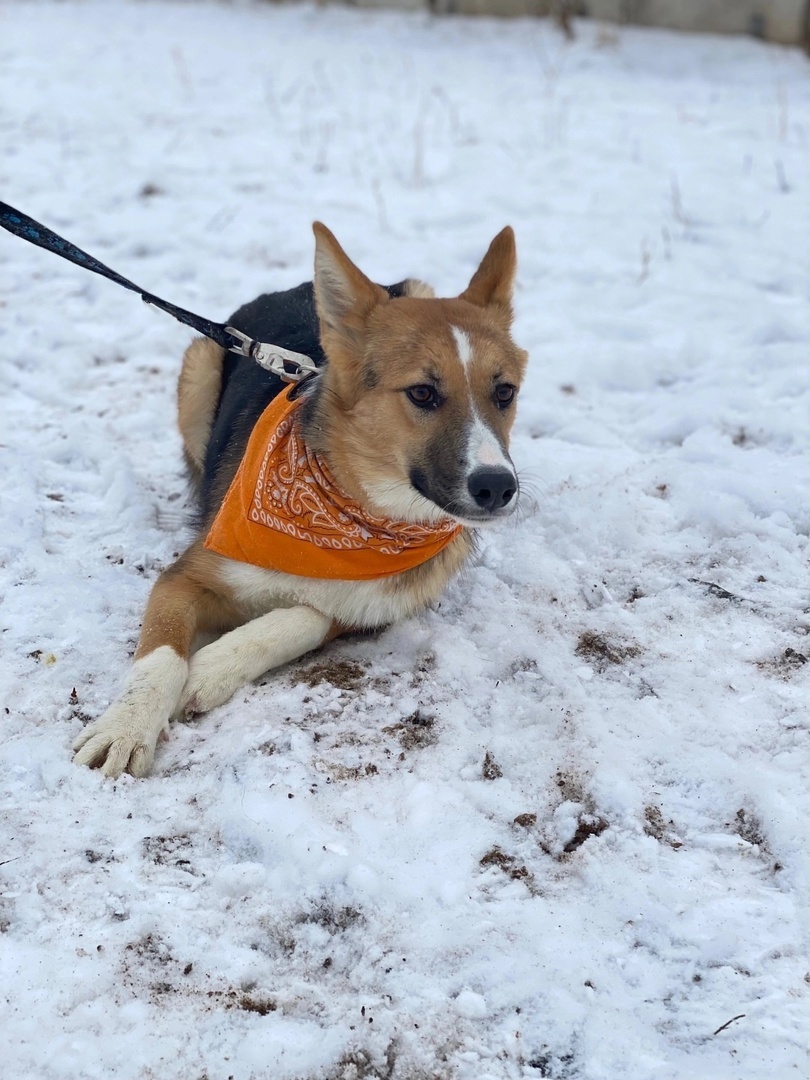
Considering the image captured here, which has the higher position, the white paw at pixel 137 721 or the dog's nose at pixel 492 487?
the dog's nose at pixel 492 487

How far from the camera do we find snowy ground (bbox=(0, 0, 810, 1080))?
207 centimetres

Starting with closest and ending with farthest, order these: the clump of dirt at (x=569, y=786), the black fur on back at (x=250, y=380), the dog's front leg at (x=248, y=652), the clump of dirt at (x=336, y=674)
A: the clump of dirt at (x=569, y=786) → the dog's front leg at (x=248, y=652) → the clump of dirt at (x=336, y=674) → the black fur on back at (x=250, y=380)

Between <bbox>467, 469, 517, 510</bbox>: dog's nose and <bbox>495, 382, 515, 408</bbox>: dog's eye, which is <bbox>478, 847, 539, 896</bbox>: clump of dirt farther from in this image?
<bbox>495, 382, 515, 408</bbox>: dog's eye

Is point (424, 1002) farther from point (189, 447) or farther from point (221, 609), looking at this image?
point (189, 447)

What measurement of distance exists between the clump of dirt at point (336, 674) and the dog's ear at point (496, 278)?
1.40 metres

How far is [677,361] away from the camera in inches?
198

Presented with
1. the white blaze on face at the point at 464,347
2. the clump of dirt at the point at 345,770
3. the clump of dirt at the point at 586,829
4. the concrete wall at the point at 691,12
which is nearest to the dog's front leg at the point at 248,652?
the clump of dirt at the point at 345,770

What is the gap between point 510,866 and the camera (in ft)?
8.04

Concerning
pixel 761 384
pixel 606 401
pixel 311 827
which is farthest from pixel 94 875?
pixel 761 384

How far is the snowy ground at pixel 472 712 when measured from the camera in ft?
6.79

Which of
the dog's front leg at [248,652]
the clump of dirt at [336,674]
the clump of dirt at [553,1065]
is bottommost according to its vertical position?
the clump of dirt at [336,674]

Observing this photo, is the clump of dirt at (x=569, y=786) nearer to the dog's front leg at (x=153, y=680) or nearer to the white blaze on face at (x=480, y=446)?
the white blaze on face at (x=480, y=446)

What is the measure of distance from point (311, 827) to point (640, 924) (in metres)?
0.85

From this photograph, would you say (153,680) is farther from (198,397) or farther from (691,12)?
(691,12)
